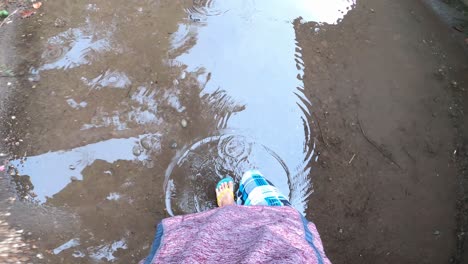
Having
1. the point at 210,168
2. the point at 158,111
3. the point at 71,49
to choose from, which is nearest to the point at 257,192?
the point at 210,168

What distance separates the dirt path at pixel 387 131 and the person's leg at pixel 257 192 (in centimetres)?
28

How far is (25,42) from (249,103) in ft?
4.75

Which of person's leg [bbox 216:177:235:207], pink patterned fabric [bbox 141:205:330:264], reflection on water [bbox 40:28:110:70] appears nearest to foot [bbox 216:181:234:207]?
person's leg [bbox 216:177:235:207]

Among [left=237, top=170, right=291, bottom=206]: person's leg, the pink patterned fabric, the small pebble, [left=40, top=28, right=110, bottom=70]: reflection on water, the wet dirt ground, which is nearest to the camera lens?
the pink patterned fabric

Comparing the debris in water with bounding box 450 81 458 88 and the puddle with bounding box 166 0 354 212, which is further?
the debris in water with bounding box 450 81 458 88

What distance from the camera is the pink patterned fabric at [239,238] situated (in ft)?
4.22

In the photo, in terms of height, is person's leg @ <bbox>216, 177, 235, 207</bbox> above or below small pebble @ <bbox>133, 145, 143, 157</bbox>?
below

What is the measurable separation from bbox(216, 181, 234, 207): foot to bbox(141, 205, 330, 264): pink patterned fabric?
1.36 feet

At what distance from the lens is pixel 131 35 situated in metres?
2.62

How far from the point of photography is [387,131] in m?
2.45

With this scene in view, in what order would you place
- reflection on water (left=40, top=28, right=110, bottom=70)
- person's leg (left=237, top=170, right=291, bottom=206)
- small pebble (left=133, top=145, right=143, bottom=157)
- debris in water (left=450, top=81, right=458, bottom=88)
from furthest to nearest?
debris in water (left=450, top=81, right=458, bottom=88) < reflection on water (left=40, top=28, right=110, bottom=70) < small pebble (left=133, top=145, right=143, bottom=157) < person's leg (left=237, top=170, right=291, bottom=206)

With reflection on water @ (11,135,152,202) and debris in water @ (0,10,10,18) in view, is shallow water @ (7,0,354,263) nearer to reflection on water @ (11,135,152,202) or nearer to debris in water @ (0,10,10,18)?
reflection on water @ (11,135,152,202)

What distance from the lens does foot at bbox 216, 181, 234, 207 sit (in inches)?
82.7

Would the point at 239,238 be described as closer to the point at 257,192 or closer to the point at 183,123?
the point at 257,192
